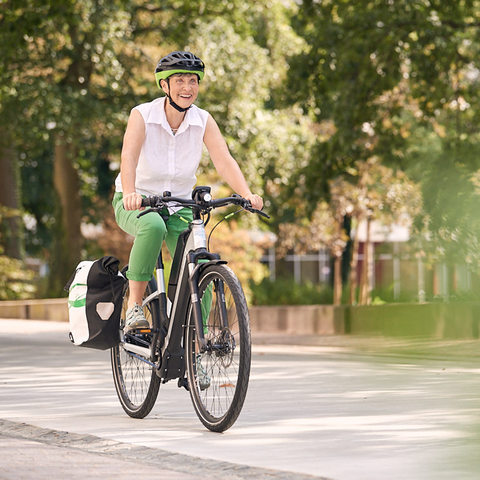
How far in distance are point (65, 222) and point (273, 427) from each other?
20541mm

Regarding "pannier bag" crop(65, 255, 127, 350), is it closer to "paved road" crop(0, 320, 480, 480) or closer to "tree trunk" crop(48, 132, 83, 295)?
"paved road" crop(0, 320, 480, 480)

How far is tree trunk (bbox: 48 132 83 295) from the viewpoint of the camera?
25250 millimetres

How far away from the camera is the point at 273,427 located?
564 centimetres

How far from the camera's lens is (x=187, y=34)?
2198cm

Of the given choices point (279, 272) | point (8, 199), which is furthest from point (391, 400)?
point (279, 272)

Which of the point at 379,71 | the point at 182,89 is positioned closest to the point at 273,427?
the point at 182,89

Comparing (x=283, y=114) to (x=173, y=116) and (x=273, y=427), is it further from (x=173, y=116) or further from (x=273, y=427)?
(x=273, y=427)

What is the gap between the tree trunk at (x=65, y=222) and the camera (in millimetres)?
25250

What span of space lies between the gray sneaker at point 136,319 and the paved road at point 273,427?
0.56 metres

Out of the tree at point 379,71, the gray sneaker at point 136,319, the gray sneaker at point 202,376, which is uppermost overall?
the tree at point 379,71

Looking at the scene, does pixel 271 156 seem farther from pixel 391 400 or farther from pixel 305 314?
pixel 391 400

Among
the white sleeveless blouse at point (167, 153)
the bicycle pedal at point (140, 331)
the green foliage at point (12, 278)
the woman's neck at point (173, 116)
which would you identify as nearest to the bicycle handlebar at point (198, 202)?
the white sleeveless blouse at point (167, 153)

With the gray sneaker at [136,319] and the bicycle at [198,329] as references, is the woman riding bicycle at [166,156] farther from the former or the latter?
the bicycle at [198,329]

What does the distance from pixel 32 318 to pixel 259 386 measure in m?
13.6
